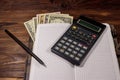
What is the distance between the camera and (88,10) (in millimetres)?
906

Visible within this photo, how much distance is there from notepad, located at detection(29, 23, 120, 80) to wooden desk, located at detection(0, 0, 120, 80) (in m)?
0.08

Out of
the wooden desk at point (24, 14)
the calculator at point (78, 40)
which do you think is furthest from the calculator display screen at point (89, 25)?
the wooden desk at point (24, 14)

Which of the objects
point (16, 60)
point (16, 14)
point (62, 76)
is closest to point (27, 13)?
point (16, 14)

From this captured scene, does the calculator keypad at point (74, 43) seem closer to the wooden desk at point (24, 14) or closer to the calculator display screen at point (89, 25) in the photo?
the calculator display screen at point (89, 25)

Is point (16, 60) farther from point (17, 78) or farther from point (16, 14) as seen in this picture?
point (16, 14)

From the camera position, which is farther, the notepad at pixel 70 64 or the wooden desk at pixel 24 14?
the wooden desk at pixel 24 14

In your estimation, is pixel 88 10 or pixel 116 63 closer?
pixel 116 63

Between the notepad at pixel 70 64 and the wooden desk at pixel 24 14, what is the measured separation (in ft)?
0.28

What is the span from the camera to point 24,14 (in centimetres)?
90

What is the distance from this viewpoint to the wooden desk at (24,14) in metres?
0.77

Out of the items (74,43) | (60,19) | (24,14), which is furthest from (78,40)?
(24,14)

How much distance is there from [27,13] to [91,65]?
0.37 meters

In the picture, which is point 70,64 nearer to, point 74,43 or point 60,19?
point 74,43

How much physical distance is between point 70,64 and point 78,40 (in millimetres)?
91
